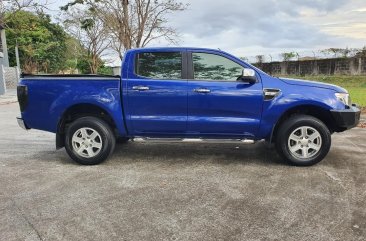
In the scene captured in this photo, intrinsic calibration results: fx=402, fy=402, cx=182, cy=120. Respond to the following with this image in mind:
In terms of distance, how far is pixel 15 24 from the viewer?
3080cm

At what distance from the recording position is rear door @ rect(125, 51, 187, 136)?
6.10m

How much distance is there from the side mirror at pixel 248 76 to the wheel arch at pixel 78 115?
2103 millimetres

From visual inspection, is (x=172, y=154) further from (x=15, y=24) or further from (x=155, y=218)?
(x=15, y=24)

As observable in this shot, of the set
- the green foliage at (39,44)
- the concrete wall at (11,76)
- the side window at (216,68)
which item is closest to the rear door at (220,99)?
the side window at (216,68)

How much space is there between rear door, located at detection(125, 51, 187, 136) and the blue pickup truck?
0.02m

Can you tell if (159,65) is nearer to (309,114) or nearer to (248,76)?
(248,76)

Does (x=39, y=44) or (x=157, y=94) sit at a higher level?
(x=39, y=44)

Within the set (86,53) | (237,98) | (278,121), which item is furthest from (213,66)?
(86,53)

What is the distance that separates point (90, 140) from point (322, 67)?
3065 cm

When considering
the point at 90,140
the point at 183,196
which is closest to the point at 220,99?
the point at 183,196

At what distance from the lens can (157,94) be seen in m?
6.09

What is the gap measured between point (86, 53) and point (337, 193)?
149ft

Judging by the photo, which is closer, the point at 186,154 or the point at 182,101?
the point at 182,101

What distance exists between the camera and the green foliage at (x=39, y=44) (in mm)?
37891
